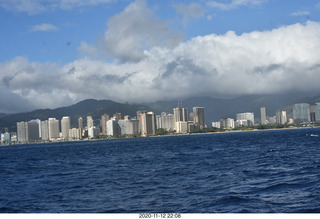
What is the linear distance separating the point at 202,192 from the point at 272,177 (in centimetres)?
787

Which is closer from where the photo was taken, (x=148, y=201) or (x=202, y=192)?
(x=148, y=201)

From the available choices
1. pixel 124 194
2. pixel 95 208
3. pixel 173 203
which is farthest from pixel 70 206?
pixel 173 203

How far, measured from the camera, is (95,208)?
2016 centimetres

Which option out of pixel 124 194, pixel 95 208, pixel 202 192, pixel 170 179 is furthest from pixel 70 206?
pixel 170 179

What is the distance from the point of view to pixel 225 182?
27.0m

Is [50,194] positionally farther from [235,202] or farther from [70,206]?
[235,202]

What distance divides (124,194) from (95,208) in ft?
13.1

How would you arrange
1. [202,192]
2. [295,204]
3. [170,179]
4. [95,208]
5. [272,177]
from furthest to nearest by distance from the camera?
[170,179]
[272,177]
[202,192]
[95,208]
[295,204]

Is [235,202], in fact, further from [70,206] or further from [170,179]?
[170,179]
